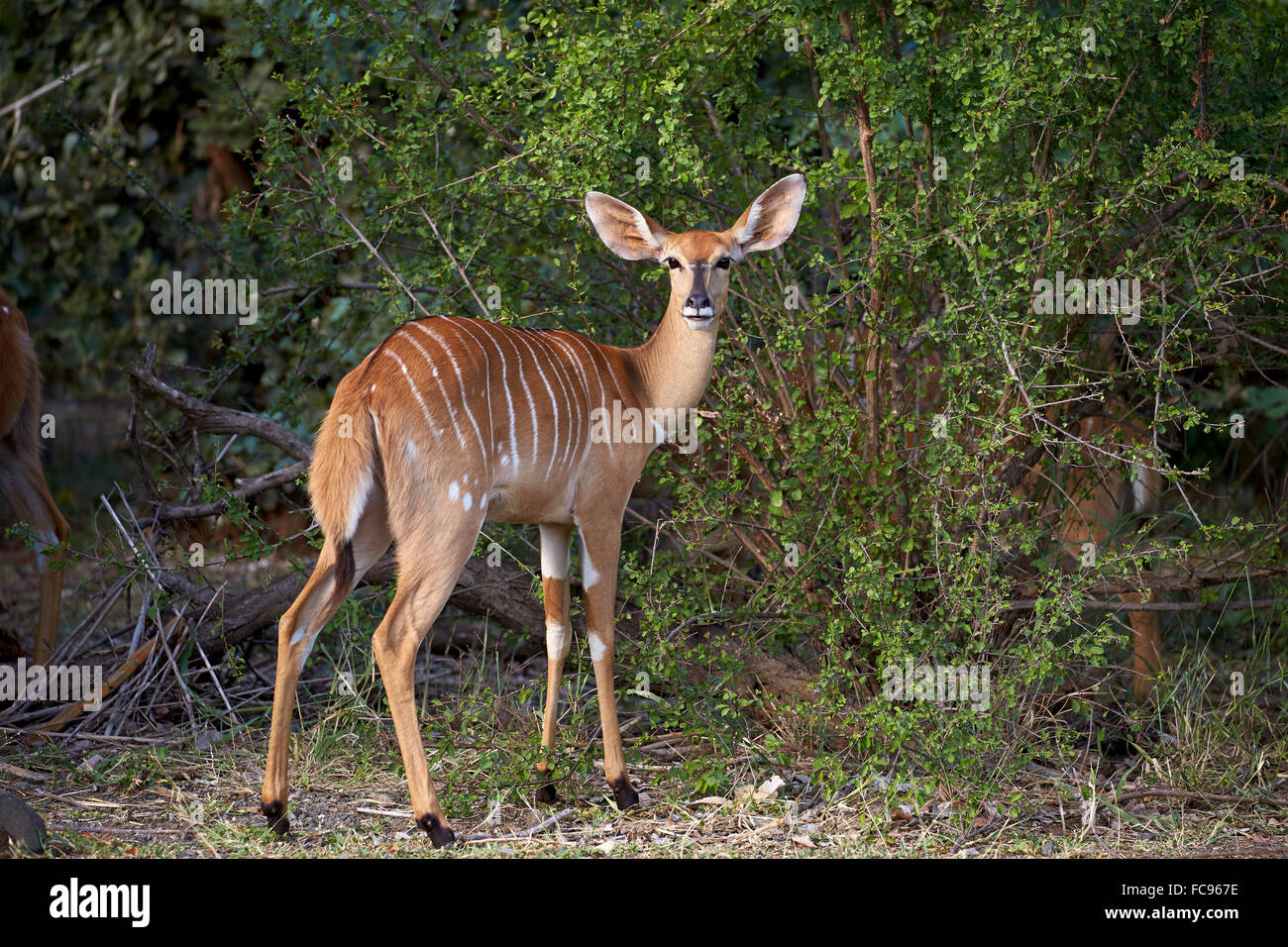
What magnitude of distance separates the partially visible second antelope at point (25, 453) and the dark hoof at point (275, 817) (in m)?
1.82

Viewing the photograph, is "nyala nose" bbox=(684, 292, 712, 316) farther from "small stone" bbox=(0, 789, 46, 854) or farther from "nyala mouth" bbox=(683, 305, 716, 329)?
"small stone" bbox=(0, 789, 46, 854)

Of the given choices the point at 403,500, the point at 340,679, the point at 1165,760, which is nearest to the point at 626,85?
the point at 403,500

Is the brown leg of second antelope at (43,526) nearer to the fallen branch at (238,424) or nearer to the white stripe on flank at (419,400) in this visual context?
the fallen branch at (238,424)

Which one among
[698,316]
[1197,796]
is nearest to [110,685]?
[698,316]

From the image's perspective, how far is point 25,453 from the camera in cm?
554

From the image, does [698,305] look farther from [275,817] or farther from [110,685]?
[110,685]

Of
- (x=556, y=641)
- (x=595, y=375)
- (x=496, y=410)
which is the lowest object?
(x=556, y=641)

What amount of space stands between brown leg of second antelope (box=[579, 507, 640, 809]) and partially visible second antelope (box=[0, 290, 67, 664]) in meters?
2.26

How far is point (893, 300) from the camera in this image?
4492mm

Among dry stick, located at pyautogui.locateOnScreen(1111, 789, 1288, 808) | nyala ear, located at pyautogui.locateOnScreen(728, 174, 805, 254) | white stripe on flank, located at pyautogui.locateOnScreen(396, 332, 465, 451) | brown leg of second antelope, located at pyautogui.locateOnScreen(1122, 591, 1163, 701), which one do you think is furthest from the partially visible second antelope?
brown leg of second antelope, located at pyautogui.locateOnScreen(1122, 591, 1163, 701)

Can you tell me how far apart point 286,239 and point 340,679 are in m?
1.81

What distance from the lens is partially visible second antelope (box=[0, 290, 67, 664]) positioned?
208 inches

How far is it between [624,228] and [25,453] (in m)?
2.74

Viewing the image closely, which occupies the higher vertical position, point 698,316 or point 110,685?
point 698,316
